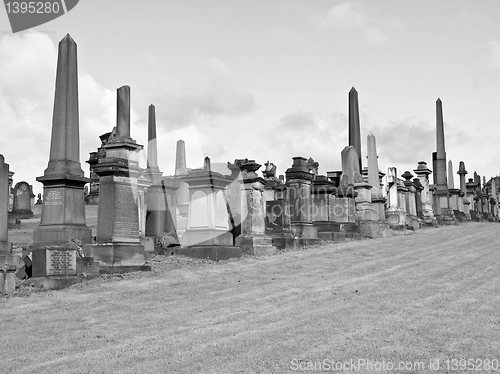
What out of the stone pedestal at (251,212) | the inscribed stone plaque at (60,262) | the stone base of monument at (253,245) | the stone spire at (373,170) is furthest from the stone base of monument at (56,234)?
the stone spire at (373,170)

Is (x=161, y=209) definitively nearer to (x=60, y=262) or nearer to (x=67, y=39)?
(x=67, y=39)

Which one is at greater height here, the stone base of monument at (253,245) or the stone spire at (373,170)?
the stone spire at (373,170)

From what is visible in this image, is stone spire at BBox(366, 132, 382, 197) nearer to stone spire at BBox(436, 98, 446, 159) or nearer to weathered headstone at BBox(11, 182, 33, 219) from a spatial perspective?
stone spire at BBox(436, 98, 446, 159)

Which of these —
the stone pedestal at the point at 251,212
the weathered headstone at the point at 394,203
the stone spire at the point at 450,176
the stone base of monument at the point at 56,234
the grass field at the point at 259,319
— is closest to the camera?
the grass field at the point at 259,319

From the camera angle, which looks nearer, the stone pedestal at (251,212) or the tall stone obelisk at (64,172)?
the tall stone obelisk at (64,172)

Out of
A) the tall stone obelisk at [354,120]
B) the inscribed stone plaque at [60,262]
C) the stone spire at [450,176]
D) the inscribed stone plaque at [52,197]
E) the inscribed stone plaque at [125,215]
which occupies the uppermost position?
the tall stone obelisk at [354,120]

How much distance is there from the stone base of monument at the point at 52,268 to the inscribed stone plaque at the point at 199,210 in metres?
4.00

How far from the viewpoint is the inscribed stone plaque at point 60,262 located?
33.2 feet

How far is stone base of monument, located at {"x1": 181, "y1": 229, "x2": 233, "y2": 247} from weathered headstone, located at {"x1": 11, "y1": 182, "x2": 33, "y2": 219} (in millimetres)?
17357

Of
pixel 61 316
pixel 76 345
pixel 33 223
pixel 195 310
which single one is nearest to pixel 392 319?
pixel 195 310

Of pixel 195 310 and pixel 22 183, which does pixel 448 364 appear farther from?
pixel 22 183

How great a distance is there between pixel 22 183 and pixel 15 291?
20.9 metres

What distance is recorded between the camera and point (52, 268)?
10.2 meters

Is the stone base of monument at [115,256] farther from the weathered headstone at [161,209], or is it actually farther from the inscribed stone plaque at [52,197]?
the weathered headstone at [161,209]
